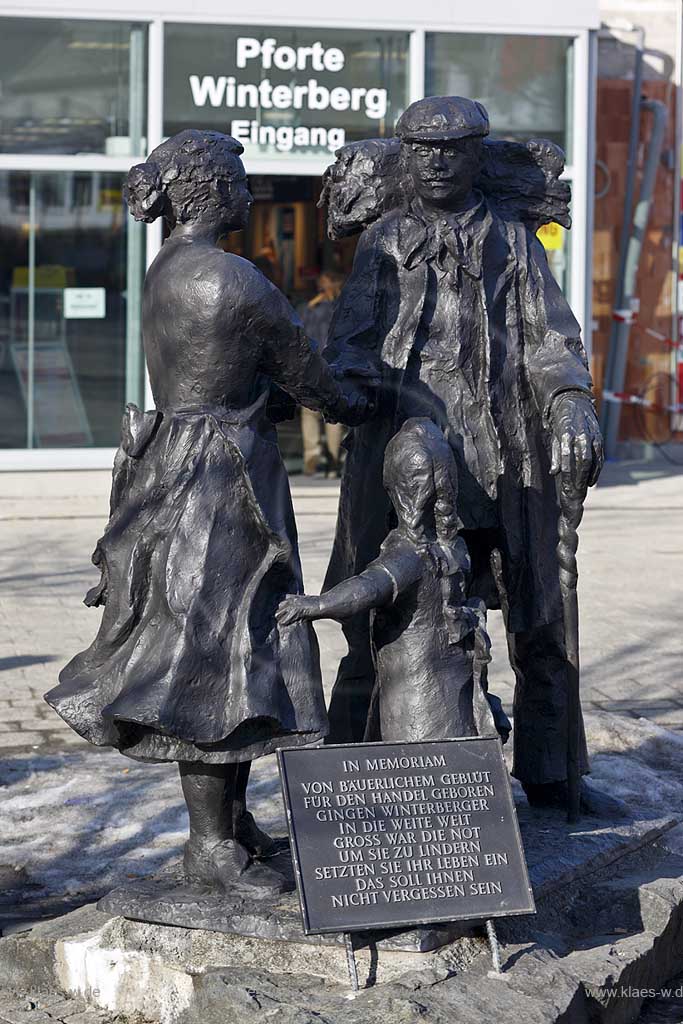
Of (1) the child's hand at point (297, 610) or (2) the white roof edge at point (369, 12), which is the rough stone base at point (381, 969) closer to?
(1) the child's hand at point (297, 610)

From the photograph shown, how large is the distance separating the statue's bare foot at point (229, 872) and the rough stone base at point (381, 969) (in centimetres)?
18

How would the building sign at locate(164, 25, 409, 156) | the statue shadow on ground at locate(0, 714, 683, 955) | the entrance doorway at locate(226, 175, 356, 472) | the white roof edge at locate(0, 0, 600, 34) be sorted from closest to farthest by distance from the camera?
the statue shadow on ground at locate(0, 714, 683, 955)
the white roof edge at locate(0, 0, 600, 34)
the building sign at locate(164, 25, 409, 156)
the entrance doorway at locate(226, 175, 356, 472)

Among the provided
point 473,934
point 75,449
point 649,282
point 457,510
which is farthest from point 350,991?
point 649,282

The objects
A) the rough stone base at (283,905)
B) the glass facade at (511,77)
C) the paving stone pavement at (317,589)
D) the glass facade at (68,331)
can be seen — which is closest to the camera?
the rough stone base at (283,905)

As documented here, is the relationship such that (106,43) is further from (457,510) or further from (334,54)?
(457,510)

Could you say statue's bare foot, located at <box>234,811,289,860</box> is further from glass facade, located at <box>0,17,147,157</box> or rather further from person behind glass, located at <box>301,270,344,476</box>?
glass facade, located at <box>0,17,147,157</box>

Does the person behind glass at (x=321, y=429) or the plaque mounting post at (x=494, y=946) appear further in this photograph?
the person behind glass at (x=321, y=429)

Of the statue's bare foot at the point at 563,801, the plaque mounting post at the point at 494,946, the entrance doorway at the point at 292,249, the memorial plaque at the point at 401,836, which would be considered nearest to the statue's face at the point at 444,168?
the memorial plaque at the point at 401,836

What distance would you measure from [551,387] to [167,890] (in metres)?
1.89

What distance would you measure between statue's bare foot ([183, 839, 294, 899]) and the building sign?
1063 cm

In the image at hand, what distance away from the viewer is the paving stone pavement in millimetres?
8070

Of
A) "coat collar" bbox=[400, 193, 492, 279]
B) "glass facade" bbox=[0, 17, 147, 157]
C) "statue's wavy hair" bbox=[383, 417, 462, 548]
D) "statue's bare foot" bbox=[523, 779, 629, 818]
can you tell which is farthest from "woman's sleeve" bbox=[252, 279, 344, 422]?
"glass facade" bbox=[0, 17, 147, 157]

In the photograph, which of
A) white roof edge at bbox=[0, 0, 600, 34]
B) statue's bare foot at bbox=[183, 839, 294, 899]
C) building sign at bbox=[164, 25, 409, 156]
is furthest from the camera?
building sign at bbox=[164, 25, 409, 156]

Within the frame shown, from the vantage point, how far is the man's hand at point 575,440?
5.24 metres
